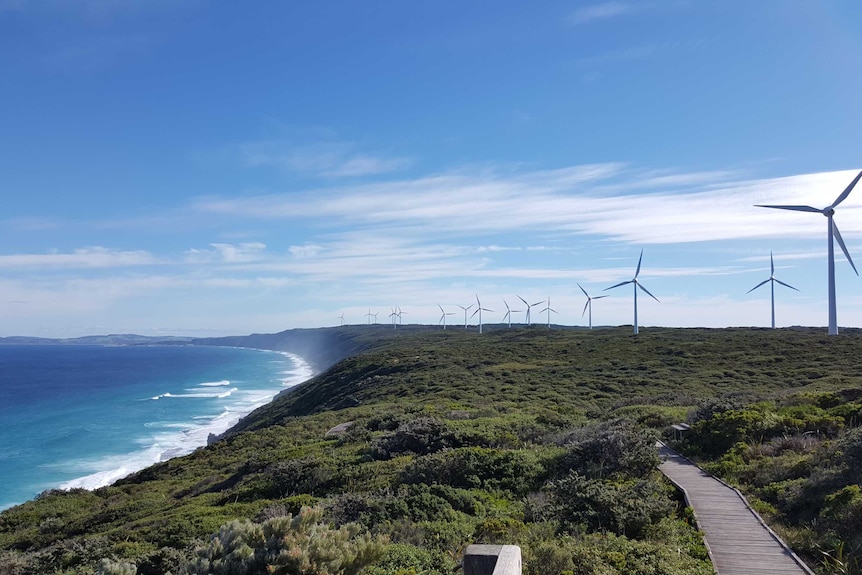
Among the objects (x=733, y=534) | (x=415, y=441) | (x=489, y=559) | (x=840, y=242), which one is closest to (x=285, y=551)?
(x=489, y=559)

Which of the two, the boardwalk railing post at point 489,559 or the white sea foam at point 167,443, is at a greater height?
the boardwalk railing post at point 489,559

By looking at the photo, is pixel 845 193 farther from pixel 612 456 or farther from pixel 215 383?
pixel 215 383

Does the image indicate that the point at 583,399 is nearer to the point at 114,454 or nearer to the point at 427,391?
the point at 427,391

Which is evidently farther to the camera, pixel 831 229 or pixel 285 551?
pixel 831 229

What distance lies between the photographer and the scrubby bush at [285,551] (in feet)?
19.2

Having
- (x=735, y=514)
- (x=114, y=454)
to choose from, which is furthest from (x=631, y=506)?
(x=114, y=454)

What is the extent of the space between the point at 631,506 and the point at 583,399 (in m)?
25.8

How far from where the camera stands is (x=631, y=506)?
421 inches

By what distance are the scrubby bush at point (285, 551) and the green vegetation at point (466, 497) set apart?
0.06ft

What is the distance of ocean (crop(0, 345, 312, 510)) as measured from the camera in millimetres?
46625

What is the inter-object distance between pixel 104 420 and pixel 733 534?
7948 centimetres

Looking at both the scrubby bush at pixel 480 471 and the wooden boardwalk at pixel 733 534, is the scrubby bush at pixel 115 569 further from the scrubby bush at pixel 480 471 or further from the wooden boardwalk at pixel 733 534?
the scrubby bush at pixel 480 471

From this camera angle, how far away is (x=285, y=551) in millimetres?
5848

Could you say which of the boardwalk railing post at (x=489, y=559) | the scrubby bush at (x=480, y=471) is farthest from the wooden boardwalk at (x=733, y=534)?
the boardwalk railing post at (x=489, y=559)
